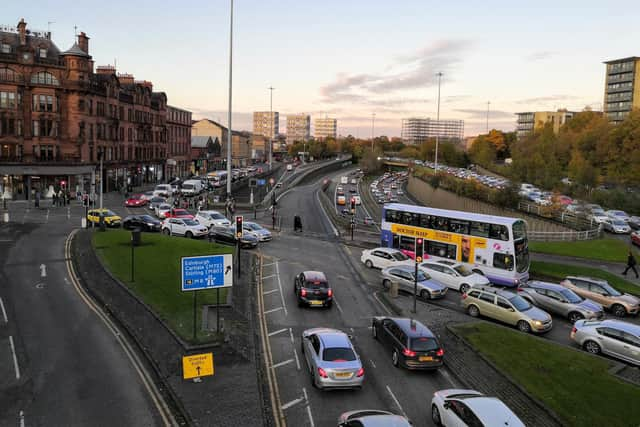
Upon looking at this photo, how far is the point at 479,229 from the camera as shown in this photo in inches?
1278

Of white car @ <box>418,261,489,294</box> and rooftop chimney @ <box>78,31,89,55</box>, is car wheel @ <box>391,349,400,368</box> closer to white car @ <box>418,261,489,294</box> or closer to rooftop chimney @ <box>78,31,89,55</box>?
white car @ <box>418,261,489,294</box>

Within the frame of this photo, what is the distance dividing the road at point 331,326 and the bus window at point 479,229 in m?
7.63

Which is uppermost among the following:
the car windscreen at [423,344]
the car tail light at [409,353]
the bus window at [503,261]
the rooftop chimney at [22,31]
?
the rooftop chimney at [22,31]

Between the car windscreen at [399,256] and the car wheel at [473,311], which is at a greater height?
the car windscreen at [399,256]

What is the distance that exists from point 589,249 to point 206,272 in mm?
33335

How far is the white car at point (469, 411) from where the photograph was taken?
41.9ft

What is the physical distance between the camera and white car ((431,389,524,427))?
41.9ft

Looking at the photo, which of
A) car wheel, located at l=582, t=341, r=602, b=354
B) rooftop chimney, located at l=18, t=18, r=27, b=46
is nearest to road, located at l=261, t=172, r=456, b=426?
car wheel, located at l=582, t=341, r=602, b=354

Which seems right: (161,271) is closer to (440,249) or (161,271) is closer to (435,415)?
(440,249)

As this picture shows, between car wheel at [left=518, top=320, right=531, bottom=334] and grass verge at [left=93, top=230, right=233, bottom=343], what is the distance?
1344 cm

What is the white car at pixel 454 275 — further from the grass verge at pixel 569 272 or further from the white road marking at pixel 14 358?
the white road marking at pixel 14 358

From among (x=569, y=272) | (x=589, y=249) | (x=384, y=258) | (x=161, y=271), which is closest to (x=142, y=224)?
(x=161, y=271)

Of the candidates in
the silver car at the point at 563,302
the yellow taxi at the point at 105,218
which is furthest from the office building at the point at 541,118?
the silver car at the point at 563,302

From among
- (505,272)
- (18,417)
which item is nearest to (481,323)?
(505,272)
